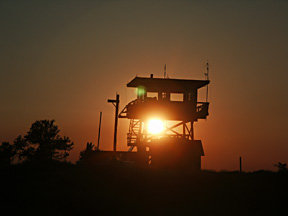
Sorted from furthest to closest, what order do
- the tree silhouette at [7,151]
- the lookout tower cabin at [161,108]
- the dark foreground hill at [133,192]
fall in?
the tree silhouette at [7,151]
the lookout tower cabin at [161,108]
the dark foreground hill at [133,192]

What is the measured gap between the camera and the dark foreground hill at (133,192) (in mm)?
22328

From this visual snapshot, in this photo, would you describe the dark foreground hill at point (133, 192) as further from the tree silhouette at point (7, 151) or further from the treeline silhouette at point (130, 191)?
the tree silhouette at point (7, 151)

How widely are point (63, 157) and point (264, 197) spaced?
45914 millimetres

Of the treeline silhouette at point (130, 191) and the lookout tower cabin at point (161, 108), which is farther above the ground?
the lookout tower cabin at point (161, 108)

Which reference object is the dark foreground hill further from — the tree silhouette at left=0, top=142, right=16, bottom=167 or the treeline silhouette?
the tree silhouette at left=0, top=142, right=16, bottom=167

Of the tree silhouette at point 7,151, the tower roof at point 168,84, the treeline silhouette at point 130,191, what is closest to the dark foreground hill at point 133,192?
the treeline silhouette at point 130,191

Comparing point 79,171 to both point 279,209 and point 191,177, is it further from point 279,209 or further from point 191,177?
point 279,209

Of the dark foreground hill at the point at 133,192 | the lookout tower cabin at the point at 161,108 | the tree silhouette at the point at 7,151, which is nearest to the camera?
the dark foreground hill at the point at 133,192

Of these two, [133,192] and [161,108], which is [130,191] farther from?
[161,108]

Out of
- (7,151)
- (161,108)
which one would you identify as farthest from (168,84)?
(7,151)

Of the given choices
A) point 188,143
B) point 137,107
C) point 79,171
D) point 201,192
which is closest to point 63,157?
point 137,107

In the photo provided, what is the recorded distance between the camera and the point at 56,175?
26.4 meters

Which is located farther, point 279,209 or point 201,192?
point 201,192

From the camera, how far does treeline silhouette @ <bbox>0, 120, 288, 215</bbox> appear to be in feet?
73.4
